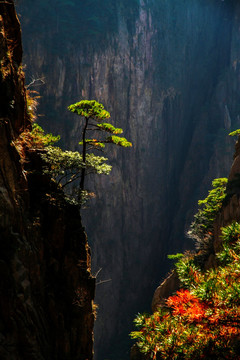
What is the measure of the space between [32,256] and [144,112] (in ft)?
111

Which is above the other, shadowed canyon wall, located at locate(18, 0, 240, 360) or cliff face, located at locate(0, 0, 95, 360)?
shadowed canyon wall, located at locate(18, 0, 240, 360)

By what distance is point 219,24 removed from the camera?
2015 inches

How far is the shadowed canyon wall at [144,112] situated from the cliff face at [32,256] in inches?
842

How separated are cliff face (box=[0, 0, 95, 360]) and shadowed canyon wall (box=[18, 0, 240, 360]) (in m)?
21.4

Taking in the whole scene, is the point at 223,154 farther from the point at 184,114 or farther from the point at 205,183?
the point at 184,114

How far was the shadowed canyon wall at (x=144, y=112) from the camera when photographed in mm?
30922

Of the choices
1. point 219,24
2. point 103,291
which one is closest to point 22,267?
point 103,291

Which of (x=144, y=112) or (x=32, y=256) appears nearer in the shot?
(x=32, y=256)

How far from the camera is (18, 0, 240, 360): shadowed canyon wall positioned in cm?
3092

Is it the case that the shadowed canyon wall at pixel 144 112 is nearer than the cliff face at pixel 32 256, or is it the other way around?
the cliff face at pixel 32 256

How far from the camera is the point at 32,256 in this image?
7.65 m

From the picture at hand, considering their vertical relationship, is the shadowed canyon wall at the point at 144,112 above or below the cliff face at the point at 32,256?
above

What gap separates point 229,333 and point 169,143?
40974 mm

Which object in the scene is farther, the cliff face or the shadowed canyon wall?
the shadowed canyon wall
